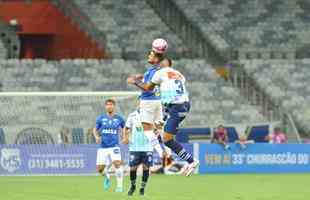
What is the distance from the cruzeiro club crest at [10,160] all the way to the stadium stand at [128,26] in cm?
1062

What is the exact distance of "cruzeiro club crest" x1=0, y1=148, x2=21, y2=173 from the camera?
31.9m

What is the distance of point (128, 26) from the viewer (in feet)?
141

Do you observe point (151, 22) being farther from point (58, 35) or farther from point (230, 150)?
point (230, 150)

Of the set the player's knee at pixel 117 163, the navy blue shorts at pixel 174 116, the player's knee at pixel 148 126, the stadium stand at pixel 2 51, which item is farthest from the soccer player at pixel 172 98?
the stadium stand at pixel 2 51

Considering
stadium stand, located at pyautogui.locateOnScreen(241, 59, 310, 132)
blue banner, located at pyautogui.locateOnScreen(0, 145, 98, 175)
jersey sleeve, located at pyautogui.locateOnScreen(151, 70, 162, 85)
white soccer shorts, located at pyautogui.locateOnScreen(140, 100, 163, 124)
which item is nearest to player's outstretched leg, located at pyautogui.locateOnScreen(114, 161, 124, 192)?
white soccer shorts, located at pyautogui.locateOnScreen(140, 100, 163, 124)

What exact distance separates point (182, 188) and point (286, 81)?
19.0 meters

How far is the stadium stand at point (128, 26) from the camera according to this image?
138 feet

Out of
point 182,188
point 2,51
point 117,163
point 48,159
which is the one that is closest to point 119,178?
point 117,163

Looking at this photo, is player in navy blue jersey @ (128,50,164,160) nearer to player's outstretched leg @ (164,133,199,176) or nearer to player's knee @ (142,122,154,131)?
player's knee @ (142,122,154,131)

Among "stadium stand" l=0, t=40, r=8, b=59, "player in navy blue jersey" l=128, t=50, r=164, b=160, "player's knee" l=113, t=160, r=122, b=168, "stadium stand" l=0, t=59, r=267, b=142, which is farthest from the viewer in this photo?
"stadium stand" l=0, t=40, r=8, b=59

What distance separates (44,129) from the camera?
108ft

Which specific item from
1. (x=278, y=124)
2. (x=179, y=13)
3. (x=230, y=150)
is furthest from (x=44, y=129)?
(x=179, y=13)

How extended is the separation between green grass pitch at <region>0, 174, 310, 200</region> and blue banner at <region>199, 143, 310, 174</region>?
8.58ft

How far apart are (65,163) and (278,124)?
8932 millimetres
